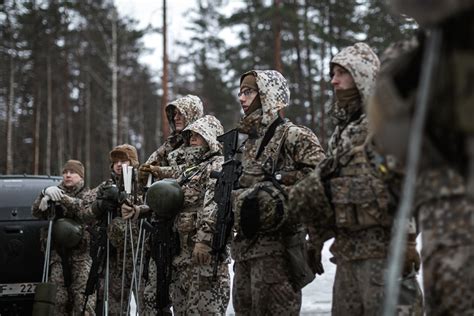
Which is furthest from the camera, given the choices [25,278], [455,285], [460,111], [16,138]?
[16,138]

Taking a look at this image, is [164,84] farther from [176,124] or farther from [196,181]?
[196,181]

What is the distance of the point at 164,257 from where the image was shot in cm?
619

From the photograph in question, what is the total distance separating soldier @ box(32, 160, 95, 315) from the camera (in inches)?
290

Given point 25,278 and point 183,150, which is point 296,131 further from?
point 25,278

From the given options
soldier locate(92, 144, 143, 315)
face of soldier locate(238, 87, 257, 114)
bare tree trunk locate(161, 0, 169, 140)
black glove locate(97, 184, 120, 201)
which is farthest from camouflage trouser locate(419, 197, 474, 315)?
bare tree trunk locate(161, 0, 169, 140)

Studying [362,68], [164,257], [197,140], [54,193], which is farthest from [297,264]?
[54,193]

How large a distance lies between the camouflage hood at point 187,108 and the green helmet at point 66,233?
1.65 m

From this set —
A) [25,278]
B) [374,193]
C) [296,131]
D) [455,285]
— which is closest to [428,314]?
[455,285]

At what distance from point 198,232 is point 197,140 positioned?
1329mm

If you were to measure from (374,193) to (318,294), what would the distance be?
622cm

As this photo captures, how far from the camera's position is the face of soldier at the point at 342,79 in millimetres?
4125

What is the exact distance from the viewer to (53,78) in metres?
31.2

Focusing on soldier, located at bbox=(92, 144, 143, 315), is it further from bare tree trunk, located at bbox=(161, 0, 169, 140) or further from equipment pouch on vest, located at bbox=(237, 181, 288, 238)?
bare tree trunk, located at bbox=(161, 0, 169, 140)

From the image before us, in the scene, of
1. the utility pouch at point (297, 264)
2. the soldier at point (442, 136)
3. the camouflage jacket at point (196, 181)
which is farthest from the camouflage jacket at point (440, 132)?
the camouflage jacket at point (196, 181)
